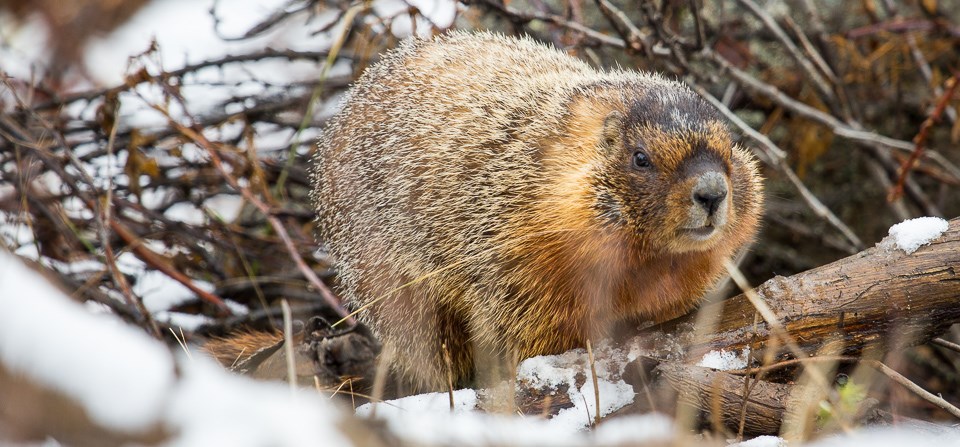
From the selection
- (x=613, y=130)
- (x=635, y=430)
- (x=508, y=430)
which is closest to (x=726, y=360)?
(x=635, y=430)

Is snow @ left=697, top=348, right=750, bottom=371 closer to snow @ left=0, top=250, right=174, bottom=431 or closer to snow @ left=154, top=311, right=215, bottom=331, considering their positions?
snow @ left=0, top=250, right=174, bottom=431

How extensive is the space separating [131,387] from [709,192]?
1.94m

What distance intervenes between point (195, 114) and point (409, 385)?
2.56 m

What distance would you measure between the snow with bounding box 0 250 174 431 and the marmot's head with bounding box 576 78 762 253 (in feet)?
5.70

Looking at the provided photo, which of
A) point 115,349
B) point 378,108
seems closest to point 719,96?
point 378,108

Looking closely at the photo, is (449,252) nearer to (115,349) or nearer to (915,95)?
(115,349)

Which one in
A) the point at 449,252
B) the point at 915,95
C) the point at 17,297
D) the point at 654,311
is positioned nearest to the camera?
the point at 17,297

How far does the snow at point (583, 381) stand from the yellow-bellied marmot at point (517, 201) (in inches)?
4.1

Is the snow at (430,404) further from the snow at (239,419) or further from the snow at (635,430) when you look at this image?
the snow at (239,419)

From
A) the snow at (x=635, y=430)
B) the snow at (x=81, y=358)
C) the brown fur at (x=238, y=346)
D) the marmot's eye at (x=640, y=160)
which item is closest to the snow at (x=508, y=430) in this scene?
the snow at (x=635, y=430)

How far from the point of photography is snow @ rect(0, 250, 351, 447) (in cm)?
171

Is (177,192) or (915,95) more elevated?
(915,95)

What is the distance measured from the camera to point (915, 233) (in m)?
2.93

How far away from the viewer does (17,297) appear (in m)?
1.85
